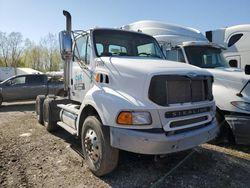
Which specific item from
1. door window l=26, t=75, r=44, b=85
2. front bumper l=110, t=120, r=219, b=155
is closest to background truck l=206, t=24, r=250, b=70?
front bumper l=110, t=120, r=219, b=155

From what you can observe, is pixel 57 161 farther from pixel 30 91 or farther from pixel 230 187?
pixel 30 91

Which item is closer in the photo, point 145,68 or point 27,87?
point 145,68

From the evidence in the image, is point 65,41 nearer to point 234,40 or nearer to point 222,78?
point 222,78

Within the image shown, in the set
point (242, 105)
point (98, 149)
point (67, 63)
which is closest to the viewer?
point (98, 149)

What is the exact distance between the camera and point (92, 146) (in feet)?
15.1

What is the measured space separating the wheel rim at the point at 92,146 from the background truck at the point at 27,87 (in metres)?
9.67

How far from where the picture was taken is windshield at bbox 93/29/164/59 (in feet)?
17.6

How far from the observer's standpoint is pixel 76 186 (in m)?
4.27

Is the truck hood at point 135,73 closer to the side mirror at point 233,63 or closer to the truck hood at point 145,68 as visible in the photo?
the truck hood at point 145,68

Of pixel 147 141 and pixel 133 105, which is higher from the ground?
pixel 133 105

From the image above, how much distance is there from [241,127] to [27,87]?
12.0 meters

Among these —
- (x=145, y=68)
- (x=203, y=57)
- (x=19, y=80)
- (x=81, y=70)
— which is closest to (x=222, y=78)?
(x=203, y=57)

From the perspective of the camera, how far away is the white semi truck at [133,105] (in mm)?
3955

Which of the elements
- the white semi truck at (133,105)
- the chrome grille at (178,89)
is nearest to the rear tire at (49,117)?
the white semi truck at (133,105)
